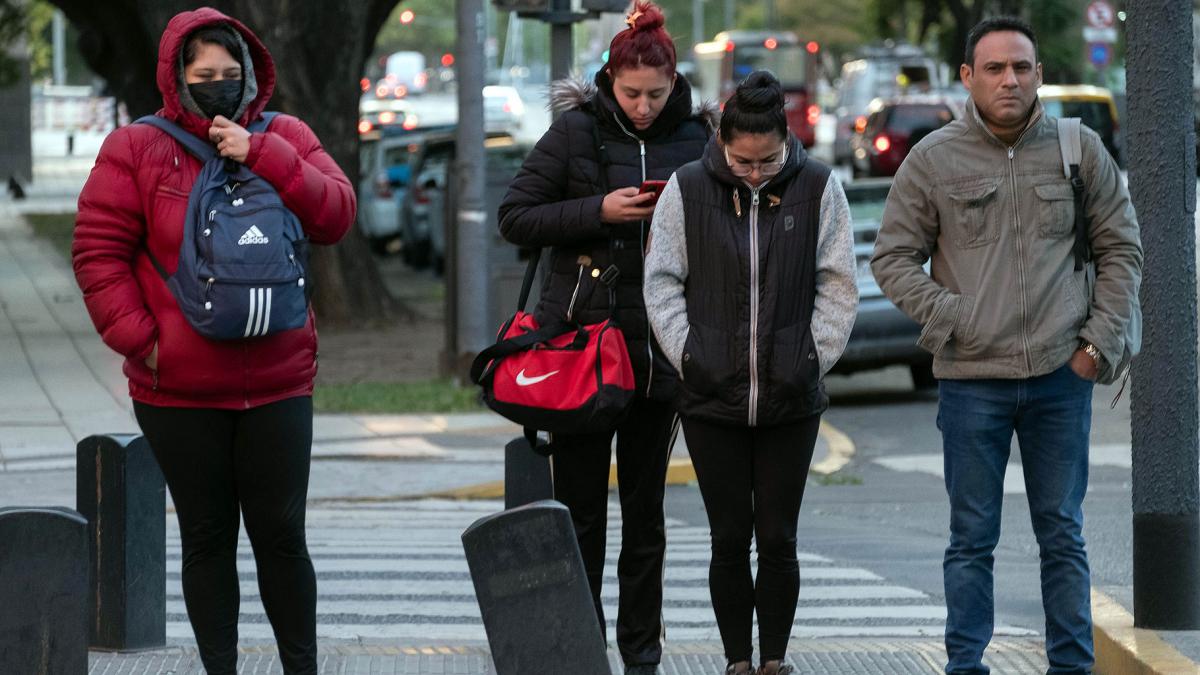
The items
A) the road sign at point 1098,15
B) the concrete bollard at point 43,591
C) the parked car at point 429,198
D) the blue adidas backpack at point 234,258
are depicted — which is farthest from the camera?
the road sign at point 1098,15

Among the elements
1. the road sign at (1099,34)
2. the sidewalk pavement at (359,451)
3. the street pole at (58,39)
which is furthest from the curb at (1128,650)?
the street pole at (58,39)

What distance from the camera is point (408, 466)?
11297 mm

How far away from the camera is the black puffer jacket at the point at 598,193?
5473 mm

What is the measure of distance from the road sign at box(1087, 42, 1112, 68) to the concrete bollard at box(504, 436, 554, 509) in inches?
1258

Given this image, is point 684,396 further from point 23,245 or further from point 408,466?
point 23,245

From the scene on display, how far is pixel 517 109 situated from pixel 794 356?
56450mm

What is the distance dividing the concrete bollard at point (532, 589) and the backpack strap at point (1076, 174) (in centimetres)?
174

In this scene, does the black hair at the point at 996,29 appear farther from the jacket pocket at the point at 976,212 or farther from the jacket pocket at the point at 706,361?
the jacket pocket at the point at 706,361

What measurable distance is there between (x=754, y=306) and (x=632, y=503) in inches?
29.7

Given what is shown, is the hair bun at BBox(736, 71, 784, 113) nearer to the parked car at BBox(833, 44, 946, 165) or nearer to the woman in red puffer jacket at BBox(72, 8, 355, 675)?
the woman in red puffer jacket at BBox(72, 8, 355, 675)

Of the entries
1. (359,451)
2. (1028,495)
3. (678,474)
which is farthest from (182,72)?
(359,451)

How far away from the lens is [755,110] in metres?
5.16

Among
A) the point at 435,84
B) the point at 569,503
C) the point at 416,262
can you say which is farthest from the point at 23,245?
the point at 435,84

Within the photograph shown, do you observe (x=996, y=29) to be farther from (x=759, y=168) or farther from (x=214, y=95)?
(x=214, y=95)
